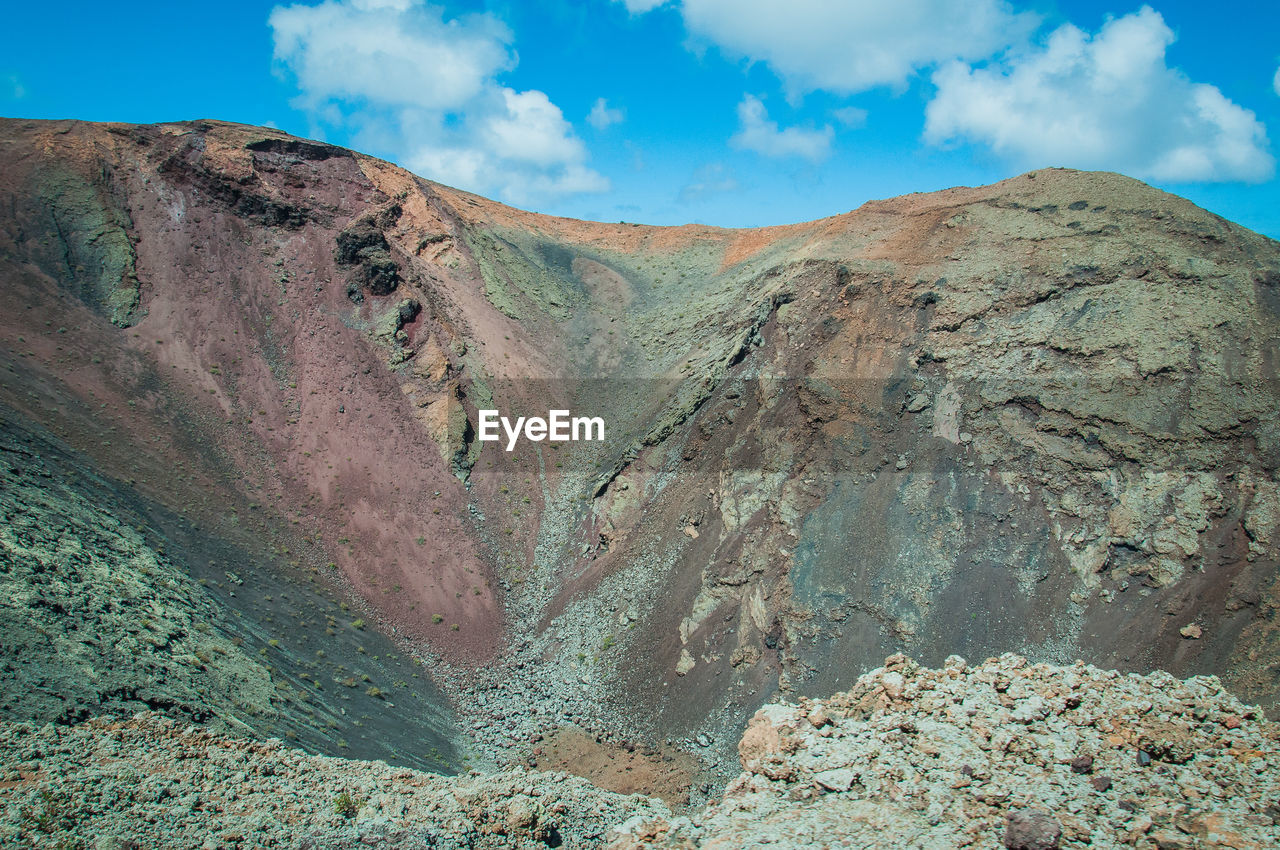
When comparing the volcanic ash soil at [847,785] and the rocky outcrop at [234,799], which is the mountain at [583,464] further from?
the volcanic ash soil at [847,785]

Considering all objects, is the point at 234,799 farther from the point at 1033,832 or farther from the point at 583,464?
the point at 583,464

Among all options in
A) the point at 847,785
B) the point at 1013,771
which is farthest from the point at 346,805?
the point at 1013,771

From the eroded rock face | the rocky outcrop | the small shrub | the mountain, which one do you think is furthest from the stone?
the small shrub

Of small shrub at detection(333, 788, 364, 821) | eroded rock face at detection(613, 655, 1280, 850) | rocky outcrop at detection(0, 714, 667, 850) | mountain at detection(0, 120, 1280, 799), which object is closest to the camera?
Answer: eroded rock face at detection(613, 655, 1280, 850)

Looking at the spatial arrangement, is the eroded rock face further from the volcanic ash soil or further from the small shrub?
the small shrub

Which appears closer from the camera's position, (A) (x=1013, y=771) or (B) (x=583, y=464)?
(A) (x=1013, y=771)

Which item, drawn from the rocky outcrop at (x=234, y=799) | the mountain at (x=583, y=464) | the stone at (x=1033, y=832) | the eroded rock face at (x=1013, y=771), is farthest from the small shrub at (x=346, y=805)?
the stone at (x=1033, y=832)

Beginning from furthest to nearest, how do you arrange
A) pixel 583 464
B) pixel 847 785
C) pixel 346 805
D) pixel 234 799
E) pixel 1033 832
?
pixel 583 464, pixel 346 805, pixel 847 785, pixel 234 799, pixel 1033 832
